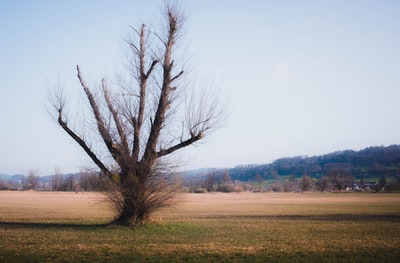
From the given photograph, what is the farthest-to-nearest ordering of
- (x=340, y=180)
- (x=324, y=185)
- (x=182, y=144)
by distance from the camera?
(x=340, y=180)
(x=324, y=185)
(x=182, y=144)

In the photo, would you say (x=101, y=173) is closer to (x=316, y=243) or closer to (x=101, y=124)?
(x=101, y=124)

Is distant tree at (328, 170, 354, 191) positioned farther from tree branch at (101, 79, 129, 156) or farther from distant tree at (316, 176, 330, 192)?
tree branch at (101, 79, 129, 156)

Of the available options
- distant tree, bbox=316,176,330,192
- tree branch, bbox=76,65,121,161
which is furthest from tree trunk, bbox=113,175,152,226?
distant tree, bbox=316,176,330,192

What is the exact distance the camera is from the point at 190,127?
75.3 feet

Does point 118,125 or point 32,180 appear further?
point 32,180

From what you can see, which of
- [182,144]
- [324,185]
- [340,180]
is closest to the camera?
[182,144]

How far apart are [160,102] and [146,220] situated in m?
7.60

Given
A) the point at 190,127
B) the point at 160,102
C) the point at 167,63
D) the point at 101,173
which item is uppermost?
the point at 167,63

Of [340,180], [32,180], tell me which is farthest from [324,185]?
[32,180]

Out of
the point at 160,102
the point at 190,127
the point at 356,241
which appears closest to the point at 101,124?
the point at 160,102

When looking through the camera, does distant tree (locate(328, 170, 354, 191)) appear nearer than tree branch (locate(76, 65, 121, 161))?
No

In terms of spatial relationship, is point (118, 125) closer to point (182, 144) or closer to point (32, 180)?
point (182, 144)

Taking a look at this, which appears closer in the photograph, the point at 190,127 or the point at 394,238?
the point at 394,238

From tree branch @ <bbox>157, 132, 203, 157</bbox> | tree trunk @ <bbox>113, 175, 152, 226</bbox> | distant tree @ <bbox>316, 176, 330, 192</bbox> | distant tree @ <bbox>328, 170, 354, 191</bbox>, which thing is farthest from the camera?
distant tree @ <bbox>328, 170, 354, 191</bbox>
